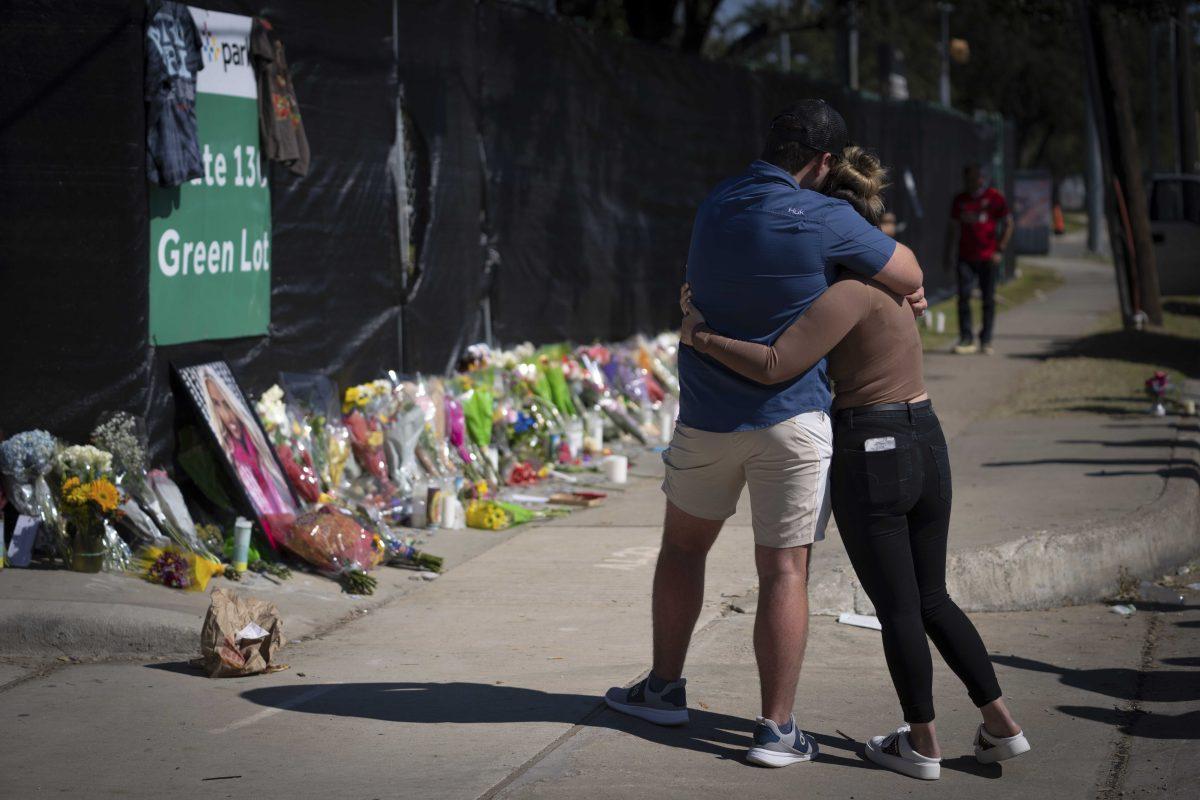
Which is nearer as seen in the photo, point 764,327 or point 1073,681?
point 764,327

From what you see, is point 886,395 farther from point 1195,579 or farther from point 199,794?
point 1195,579

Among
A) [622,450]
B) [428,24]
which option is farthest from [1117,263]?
[428,24]

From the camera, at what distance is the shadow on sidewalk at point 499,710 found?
4602 millimetres

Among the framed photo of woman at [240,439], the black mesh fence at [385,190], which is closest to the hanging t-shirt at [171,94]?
the black mesh fence at [385,190]

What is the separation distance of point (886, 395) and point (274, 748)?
6.52ft

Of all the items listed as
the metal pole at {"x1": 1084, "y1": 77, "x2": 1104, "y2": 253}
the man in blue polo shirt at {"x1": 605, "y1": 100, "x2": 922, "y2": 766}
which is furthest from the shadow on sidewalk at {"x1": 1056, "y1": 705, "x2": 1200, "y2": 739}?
the metal pole at {"x1": 1084, "y1": 77, "x2": 1104, "y2": 253}

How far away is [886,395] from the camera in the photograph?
427 cm

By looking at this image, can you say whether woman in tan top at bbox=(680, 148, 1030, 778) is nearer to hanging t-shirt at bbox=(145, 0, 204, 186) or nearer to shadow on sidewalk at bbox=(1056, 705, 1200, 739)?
shadow on sidewalk at bbox=(1056, 705, 1200, 739)

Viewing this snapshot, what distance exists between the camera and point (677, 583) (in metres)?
4.57

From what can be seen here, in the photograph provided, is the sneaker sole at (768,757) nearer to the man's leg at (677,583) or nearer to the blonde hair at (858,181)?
the man's leg at (677,583)

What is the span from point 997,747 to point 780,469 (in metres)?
1.00

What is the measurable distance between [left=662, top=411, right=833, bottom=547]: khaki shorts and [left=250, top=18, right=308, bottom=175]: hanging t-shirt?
3.82 m

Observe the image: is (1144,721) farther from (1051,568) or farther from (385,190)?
(385,190)

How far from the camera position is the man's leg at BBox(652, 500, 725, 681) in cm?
451
